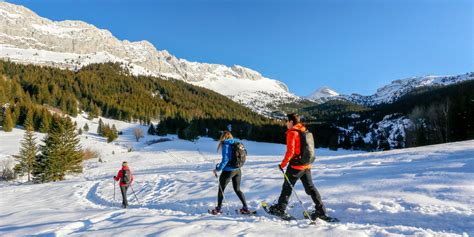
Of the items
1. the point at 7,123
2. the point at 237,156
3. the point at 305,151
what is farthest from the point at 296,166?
the point at 7,123

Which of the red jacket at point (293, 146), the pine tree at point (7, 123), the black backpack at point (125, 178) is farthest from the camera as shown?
the pine tree at point (7, 123)

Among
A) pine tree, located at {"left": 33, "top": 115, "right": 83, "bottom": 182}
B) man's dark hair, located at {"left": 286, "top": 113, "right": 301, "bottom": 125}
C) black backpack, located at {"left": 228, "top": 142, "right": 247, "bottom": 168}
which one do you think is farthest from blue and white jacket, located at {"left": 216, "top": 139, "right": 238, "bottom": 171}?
pine tree, located at {"left": 33, "top": 115, "right": 83, "bottom": 182}

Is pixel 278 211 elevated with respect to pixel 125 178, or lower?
lower

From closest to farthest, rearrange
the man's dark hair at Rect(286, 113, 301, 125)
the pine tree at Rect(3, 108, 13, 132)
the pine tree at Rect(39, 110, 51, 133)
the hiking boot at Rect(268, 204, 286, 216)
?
the man's dark hair at Rect(286, 113, 301, 125)
the hiking boot at Rect(268, 204, 286, 216)
the pine tree at Rect(3, 108, 13, 132)
the pine tree at Rect(39, 110, 51, 133)

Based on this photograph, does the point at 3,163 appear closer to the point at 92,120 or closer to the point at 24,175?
the point at 24,175

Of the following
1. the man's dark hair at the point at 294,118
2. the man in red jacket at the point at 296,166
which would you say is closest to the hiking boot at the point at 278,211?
the man in red jacket at the point at 296,166

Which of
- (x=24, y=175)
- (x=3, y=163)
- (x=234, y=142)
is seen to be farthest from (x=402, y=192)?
(x=3, y=163)

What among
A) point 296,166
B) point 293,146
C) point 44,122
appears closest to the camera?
point 293,146

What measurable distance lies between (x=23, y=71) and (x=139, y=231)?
6706 inches

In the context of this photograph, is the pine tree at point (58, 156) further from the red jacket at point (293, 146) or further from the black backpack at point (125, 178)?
the red jacket at point (293, 146)

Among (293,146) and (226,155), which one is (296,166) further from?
(226,155)

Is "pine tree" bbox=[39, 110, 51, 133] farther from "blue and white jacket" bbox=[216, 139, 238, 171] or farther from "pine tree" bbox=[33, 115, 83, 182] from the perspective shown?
"blue and white jacket" bbox=[216, 139, 238, 171]

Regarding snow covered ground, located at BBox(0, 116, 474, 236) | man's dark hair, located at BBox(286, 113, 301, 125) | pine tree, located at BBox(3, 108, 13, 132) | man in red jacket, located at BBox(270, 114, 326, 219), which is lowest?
snow covered ground, located at BBox(0, 116, 474, 236)

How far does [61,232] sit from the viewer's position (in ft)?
23.7
